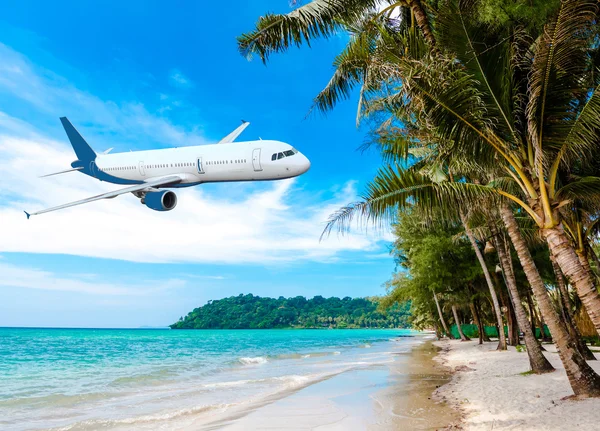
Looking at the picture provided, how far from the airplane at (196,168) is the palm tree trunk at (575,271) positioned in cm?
996

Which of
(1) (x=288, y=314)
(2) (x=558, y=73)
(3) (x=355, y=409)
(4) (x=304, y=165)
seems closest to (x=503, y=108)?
(2) (x=558, y=73)

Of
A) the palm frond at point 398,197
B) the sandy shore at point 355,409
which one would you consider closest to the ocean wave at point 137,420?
the sandy shore at point 355,409

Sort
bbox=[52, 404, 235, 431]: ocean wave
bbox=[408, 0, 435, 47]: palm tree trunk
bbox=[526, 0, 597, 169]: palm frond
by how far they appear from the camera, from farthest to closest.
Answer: bbox=[52, 404, 235, 431]: ocean wave, bbox=[408, 0, 435, 47]: palm tree trunk, bbox=[526, 0, 597, 169]: palm frond

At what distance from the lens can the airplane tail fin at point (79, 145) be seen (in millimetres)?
20531

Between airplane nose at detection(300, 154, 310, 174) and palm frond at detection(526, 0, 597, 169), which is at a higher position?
airplane nose at detection(300, 154, 310, 174)

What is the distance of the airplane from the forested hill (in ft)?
496

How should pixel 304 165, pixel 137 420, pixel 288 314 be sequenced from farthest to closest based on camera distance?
pixel 288 314, pixel 304 165, pixel 137 420

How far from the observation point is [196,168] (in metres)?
14.0

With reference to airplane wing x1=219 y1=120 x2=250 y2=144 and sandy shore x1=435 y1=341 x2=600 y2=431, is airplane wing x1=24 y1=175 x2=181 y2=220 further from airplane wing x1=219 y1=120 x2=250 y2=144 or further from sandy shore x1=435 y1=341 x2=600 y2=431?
sandy shore x1=435 y1=341 x2=600 y2=431

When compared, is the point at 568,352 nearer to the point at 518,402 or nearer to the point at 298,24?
the point at 518,402

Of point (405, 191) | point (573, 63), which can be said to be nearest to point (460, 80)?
point (573, 63)

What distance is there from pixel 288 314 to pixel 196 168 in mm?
160382

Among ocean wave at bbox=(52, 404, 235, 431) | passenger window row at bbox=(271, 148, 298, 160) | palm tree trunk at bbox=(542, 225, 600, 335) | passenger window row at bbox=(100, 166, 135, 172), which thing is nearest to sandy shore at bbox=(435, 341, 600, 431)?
palm tree trunk at bbox=(542, 225, 600, 335)

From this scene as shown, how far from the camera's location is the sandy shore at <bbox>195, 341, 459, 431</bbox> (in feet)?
25.8
